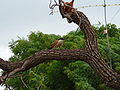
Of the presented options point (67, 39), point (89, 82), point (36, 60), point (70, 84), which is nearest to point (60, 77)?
point (70, 84)

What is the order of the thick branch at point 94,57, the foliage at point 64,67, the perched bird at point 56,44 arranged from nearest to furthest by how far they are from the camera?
1. the thick branch at point 94,57
2. the perched bird at point 56,44
3. the foliage at point 64,67

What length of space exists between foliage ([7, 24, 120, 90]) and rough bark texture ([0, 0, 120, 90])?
2.67m

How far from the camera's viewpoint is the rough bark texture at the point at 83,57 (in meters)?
3.90

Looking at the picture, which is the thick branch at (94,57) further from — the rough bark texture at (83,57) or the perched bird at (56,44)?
the perched bird at (56,44)

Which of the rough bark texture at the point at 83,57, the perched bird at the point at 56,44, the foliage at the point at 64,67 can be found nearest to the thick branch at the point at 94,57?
the rough bark texture at the point at 83,57

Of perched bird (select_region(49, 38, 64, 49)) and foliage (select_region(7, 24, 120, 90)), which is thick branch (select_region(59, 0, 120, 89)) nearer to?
perched bird (select_region(49, 38, 64, 49))

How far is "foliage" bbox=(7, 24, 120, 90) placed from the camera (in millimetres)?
8867

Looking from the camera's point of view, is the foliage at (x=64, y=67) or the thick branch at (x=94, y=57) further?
the foliage at (x=64, y=67)

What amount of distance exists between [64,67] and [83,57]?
585cm

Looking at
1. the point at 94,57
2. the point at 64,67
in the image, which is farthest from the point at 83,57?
the point at 64,67

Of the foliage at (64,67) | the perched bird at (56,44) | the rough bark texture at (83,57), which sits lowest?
the rough bark texture at (83,57)

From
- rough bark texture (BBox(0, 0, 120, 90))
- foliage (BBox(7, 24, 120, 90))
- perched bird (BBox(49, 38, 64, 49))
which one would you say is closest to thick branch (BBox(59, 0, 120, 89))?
rough bark texture (BBox(0, 0, 120, 90))

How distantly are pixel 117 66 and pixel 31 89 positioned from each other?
2102 mm

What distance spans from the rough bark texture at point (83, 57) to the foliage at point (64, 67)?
8.75 ft
